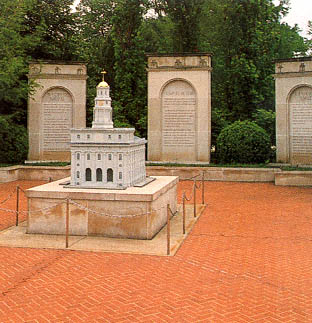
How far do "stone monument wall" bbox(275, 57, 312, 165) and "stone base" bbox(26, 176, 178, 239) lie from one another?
44.7 ft

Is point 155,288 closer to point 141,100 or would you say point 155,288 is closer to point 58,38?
point 141,100

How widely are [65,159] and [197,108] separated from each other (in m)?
8.66

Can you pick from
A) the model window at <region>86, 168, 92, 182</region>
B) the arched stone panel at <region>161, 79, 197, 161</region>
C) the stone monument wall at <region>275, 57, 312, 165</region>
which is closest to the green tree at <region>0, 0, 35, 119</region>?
the arched stone panel at <region>161, 79, 197, 161</region>

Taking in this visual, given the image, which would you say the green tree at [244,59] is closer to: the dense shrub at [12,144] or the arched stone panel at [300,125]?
the arched stone panel at [300,125]

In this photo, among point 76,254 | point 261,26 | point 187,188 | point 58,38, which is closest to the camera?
point 76,254

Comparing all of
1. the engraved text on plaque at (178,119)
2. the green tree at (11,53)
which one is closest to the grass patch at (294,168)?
the engraved text on plaque at (178,119)

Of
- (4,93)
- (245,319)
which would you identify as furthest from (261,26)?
(245,319)

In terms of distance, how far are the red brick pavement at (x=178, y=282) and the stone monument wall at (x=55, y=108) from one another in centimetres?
1550

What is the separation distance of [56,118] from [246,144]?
11427 millimetres

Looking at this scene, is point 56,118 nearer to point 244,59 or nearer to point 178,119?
point 178,119

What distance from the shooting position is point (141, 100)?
30281mm

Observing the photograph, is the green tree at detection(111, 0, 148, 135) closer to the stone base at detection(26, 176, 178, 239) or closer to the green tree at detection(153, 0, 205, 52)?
the green tree at detection(153, 0, 205, 52)

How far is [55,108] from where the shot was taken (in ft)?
85.3

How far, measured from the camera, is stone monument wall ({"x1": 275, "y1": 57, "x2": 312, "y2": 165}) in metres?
23.5
